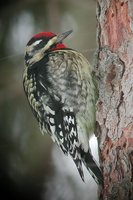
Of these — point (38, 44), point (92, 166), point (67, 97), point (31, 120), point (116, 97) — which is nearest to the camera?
point (116, 97)

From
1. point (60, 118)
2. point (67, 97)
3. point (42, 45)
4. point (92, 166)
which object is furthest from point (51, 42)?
point (92, 166)

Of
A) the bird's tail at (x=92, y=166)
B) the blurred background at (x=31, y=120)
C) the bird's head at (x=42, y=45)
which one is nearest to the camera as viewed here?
the bird's tail at (x=92, y=166)

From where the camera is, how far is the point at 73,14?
4457mm

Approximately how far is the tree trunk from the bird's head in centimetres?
47

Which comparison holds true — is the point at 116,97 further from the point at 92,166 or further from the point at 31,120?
the point at 31,120

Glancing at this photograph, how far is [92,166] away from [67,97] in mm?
465

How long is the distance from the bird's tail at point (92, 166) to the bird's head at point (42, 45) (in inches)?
27.7

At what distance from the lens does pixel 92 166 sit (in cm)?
314

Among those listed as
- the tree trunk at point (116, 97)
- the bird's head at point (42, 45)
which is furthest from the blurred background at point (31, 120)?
the tree trunk at point (116, 97)

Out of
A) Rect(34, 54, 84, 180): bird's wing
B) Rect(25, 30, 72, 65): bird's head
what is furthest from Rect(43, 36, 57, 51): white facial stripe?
Rect(34, 54, 84, 180): bird's wing

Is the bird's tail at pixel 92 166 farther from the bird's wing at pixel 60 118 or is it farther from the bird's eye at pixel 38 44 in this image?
the bird's eye at pixel 38 44

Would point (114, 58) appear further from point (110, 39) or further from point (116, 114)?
point (116, 114)

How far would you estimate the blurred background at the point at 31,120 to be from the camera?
4098 millimetres

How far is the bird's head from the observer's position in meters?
3.34
